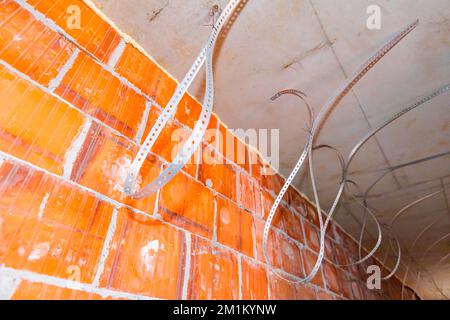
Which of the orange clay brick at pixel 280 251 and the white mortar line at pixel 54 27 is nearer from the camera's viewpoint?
the white mortar line at pixel 54 27

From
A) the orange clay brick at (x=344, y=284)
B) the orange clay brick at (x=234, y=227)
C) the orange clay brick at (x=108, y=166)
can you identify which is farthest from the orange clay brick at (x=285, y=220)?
the orange clay brick at (x=108, y=166)

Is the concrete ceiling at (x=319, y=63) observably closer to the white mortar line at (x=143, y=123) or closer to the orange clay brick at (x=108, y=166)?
the white mortar line at (x=143, y=123)

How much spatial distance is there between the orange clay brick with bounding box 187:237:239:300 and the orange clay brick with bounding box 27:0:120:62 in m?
0.61

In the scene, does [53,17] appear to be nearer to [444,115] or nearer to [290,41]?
[290,41]

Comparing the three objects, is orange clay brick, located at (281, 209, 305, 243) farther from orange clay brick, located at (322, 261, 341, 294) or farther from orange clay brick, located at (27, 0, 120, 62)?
orange clay brick, located at (27, 0, 120, 62)

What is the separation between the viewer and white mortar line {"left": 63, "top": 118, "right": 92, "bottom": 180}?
555mm

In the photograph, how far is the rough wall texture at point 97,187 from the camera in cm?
48

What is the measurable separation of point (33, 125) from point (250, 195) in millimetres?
814

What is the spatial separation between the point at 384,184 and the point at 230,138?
1.02 m

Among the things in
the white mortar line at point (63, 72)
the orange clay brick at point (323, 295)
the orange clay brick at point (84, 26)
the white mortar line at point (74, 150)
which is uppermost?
the orange clay brick at point (84, 26)

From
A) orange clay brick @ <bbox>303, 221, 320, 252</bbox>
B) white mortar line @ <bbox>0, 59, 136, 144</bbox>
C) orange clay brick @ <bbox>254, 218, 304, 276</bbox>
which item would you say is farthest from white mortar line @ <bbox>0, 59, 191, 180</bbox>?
orange clay brick @ <bbox>303, 221, 320, 252</bbox>

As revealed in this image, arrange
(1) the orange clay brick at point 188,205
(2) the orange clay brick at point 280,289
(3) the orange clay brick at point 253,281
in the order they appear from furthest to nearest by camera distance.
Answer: (2) the orange clay brick at point 280,289
(3) the orange clay brick at point 253,281
(1) the orange clay brick at point 188,205

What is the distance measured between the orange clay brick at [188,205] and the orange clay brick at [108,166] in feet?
0.18
